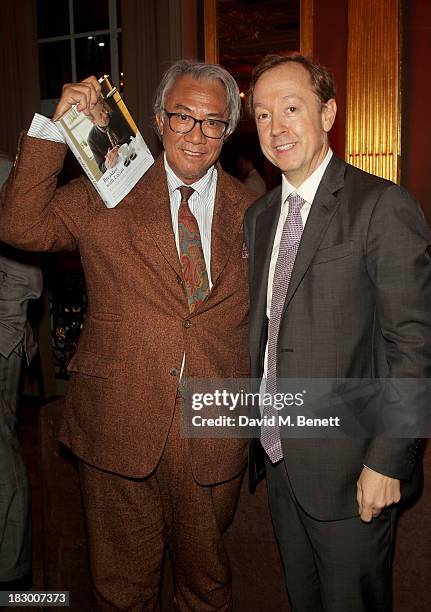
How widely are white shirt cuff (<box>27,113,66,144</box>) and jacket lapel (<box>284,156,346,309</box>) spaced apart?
640 millimetres

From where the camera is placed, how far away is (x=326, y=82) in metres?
1.50

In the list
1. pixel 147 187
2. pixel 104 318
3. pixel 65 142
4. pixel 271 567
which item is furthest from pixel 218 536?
pixel 65 142

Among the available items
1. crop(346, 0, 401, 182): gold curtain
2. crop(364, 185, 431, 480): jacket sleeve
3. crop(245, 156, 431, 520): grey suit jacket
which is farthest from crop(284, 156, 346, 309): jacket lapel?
crop(346, 0, 401, 182): gold curtain

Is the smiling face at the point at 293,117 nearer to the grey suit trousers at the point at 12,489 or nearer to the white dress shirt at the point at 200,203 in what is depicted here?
the white dress shirt at the point at 200,203

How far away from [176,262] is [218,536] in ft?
2.50

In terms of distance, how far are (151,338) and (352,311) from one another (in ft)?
1.67

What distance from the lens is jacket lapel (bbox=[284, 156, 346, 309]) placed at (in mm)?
1419

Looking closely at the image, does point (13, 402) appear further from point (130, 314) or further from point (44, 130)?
point (44, 130)

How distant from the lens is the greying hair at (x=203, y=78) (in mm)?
1663

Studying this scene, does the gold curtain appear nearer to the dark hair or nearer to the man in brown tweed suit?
the man in brown tweed suit

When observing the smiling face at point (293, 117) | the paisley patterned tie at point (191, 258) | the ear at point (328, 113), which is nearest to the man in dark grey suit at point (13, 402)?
the paisley patterned tie at point (191, 258)

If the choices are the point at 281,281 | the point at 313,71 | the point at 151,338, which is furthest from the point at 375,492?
the point at 313,71

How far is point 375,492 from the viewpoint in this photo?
4.56 ft

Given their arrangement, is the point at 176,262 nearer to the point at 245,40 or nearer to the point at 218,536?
the point at 218,536
